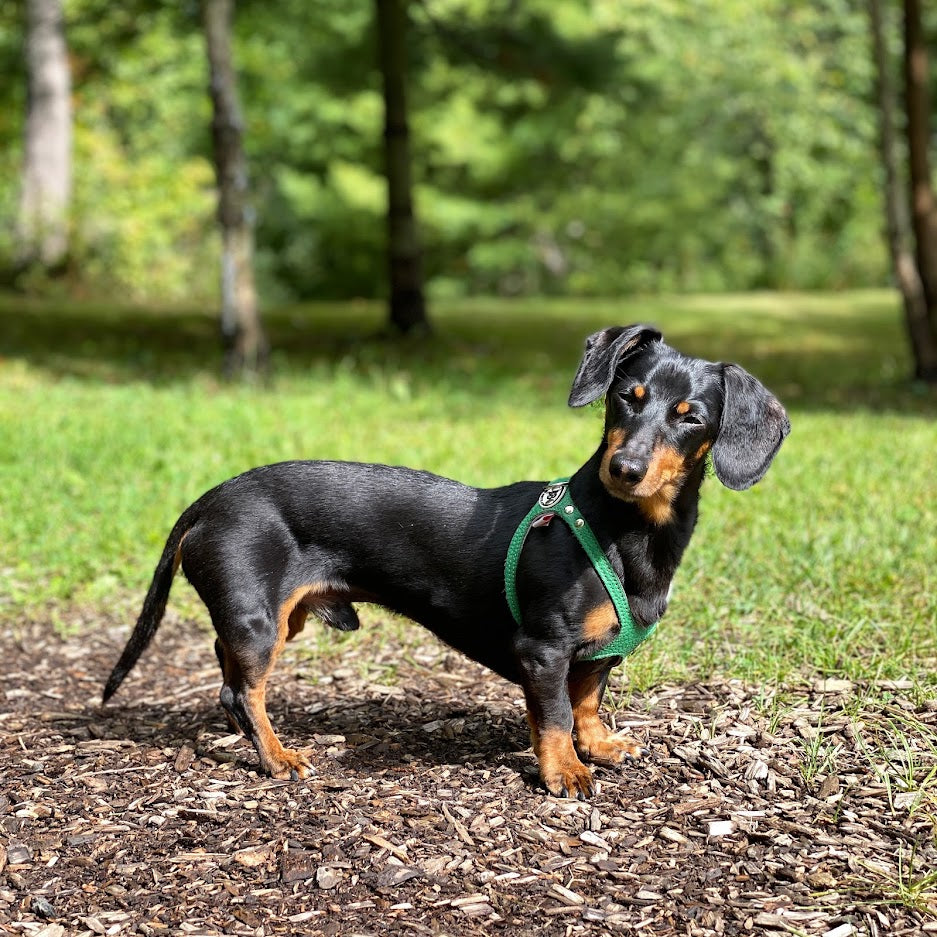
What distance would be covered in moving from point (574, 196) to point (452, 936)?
75.7 feet

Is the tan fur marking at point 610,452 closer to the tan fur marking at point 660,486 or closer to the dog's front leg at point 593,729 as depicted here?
the tan fur marking at point 660,486

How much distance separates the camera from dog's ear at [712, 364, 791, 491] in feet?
11.4

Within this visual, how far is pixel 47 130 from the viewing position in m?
19.2

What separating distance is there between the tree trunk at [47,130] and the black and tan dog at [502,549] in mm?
15911

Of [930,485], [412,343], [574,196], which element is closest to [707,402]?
[930,485]

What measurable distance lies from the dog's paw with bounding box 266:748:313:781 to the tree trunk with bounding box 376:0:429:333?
10.7 meters

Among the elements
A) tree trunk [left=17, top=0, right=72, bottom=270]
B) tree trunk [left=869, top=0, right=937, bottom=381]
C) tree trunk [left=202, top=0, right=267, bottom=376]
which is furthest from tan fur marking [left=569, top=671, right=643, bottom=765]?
tree trunk [left=17, top=0, right=72, bottom=270]

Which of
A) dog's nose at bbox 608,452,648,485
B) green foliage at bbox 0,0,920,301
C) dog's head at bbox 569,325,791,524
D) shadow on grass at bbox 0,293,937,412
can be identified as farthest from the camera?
green foliage at bbox 0,0,920,301

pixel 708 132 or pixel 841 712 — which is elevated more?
pixel 708 132

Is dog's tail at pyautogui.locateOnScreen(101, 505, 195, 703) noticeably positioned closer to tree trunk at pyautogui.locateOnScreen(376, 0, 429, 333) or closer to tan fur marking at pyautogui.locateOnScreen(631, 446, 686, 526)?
tan fur marking at pyautogui.locateOnScreen(631, 446, 686, 526)

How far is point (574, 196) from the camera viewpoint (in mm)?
24859

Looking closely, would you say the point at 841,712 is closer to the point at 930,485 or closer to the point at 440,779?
the point at 440,779

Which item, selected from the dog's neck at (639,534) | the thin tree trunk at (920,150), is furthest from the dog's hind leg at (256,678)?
the thin tree trunk at (920,150)

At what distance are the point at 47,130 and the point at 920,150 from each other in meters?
14.1
